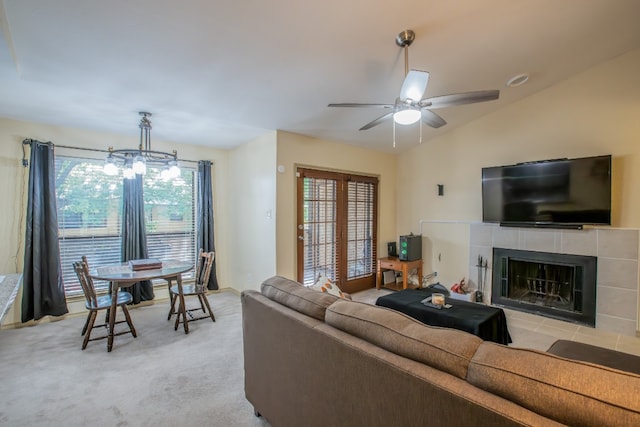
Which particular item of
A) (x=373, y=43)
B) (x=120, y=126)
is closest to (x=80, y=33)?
(x=120, y=126)

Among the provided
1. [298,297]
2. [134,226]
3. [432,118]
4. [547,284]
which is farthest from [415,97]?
[134,226]

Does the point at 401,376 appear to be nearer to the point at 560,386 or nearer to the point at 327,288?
the point at 560,386

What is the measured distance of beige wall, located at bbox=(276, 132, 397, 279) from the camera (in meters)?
3.95

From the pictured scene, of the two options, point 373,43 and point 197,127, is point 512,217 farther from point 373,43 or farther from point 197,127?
point 197,127

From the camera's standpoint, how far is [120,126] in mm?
3670

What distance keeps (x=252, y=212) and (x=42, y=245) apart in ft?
7.97

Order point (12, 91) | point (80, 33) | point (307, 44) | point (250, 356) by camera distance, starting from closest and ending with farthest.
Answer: point (250, 356) → point (80, 33) → point (307, 44) → point (12, 91)

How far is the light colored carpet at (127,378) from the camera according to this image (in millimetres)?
1964

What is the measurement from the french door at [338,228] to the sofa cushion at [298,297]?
227 centimetres

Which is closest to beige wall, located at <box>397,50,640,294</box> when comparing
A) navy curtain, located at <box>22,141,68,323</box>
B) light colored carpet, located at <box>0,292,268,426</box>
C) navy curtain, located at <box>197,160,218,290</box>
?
navy curtain, located at <box>197,160,218,290</box>

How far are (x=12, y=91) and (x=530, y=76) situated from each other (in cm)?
525

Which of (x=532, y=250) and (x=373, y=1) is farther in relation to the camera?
(x=532, y=250)

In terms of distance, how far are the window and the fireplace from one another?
4732mm

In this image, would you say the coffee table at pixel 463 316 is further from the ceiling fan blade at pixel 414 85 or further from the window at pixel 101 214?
the window at pixel 101 214
